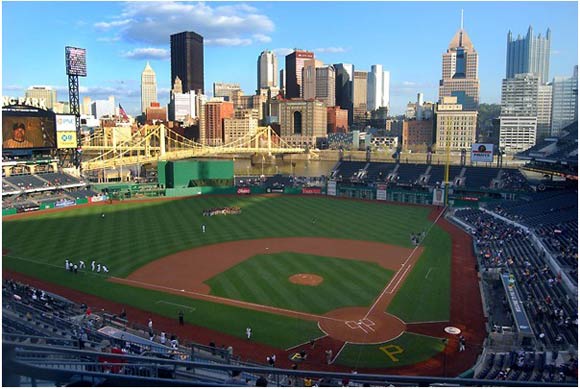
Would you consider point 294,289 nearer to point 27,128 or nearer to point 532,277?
point 532,277

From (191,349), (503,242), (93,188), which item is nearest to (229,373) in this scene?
(191,349)

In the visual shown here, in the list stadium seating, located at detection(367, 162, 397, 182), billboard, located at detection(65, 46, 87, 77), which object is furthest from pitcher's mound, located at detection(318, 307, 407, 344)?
billboard, located at detection(65, 46, 87, 77)

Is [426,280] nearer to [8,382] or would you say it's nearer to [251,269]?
[251,269]

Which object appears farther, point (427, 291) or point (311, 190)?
point (311, 190)

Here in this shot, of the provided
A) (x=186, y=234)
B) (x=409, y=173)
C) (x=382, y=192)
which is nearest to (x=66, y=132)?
(x=186, y=234)

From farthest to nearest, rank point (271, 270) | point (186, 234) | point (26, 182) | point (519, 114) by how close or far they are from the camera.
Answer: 1. point (519, 114)
2. point (26, 182)
3. point (186, 234)
4. point (271, 270)

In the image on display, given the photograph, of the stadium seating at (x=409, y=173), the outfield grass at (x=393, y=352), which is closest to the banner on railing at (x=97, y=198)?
the stadium seating at (x=409, y=173)

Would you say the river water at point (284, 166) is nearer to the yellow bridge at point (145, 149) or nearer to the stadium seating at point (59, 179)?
the yellow bridge at point (145, 149)
